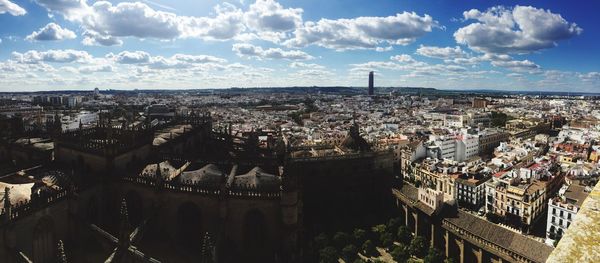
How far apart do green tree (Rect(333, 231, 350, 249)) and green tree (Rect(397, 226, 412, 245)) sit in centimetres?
705

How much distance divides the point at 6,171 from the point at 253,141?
22.4 metres

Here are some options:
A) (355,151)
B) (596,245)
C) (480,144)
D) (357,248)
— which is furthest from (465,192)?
(596,245)

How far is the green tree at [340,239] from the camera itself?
124 feet

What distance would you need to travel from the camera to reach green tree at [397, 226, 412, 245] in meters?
41.8

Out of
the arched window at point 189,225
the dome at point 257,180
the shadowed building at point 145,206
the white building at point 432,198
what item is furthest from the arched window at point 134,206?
the white building at point 432,198

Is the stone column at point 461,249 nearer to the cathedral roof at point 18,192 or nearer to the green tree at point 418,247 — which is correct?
the green tree at point 418,247

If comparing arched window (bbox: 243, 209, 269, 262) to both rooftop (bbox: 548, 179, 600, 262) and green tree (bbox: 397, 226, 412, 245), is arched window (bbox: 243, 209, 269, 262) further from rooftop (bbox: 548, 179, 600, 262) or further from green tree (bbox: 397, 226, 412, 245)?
rooftop (bbox: 548, 179, 600, 262)

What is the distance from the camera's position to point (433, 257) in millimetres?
36312

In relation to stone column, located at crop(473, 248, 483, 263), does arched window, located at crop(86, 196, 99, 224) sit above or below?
above

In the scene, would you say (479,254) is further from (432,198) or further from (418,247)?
(432,198)

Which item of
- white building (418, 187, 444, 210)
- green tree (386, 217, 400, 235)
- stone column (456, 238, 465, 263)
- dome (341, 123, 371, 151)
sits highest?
dome (341, 123, 371, 151)

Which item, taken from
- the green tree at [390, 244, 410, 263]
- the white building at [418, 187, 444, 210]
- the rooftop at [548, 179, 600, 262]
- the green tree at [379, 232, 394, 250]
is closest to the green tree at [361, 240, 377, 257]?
the green tree at [390, 244, 410, 263]

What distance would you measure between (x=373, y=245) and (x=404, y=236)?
4521mm

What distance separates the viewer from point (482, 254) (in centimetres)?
3750
